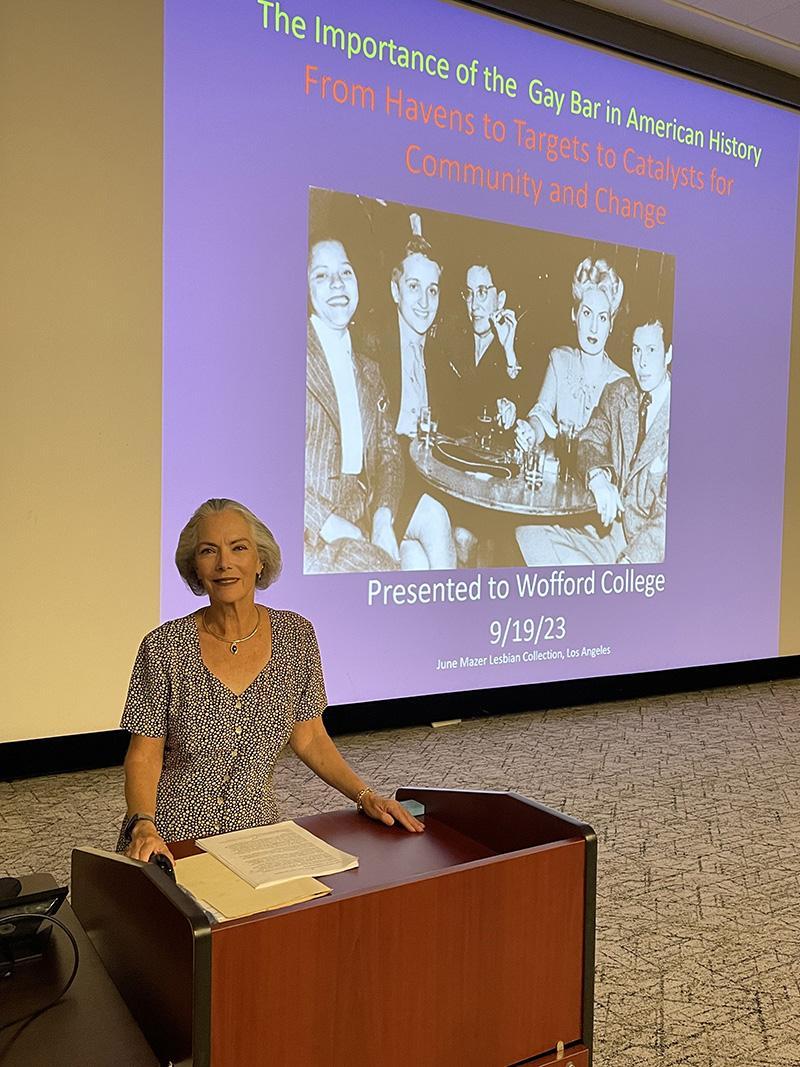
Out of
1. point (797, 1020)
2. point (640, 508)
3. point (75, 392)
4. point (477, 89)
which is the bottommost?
point (797, 1020)

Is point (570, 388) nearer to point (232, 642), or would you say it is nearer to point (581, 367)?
point (581, 367)

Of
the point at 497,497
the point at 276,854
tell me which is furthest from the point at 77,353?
the point at 276,854

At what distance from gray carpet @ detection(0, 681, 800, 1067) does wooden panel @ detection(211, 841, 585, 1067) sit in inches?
36.6

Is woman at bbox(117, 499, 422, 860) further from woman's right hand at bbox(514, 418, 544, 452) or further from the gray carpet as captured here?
woman's right hand at bbox(514, 418, 544, 452)

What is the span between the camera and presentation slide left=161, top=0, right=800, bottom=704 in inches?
175

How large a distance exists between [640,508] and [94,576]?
309cm

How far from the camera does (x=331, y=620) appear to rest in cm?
480

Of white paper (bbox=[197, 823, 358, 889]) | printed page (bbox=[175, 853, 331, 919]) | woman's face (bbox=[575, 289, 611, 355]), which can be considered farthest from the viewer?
woman's face (bbox=[575, 289, 611, 355])

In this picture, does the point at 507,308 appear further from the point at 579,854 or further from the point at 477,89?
the point at 579,854

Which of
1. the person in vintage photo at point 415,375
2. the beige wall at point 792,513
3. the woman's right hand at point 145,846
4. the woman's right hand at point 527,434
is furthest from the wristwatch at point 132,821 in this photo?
the beige wall at point 792,513

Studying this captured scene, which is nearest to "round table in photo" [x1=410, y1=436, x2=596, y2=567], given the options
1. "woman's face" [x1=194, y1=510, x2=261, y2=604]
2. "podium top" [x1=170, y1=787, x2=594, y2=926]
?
"woman's face" [x1=194, y1=510, x2=261, y2=604]

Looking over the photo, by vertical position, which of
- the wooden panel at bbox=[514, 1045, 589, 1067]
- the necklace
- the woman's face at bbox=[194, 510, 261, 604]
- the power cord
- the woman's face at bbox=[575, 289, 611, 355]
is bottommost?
the wooden panel at bbox=[514, 1045, 589, 1067]

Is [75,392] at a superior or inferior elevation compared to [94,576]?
superior

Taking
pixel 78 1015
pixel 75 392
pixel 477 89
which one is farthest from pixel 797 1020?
pixel 477 89
